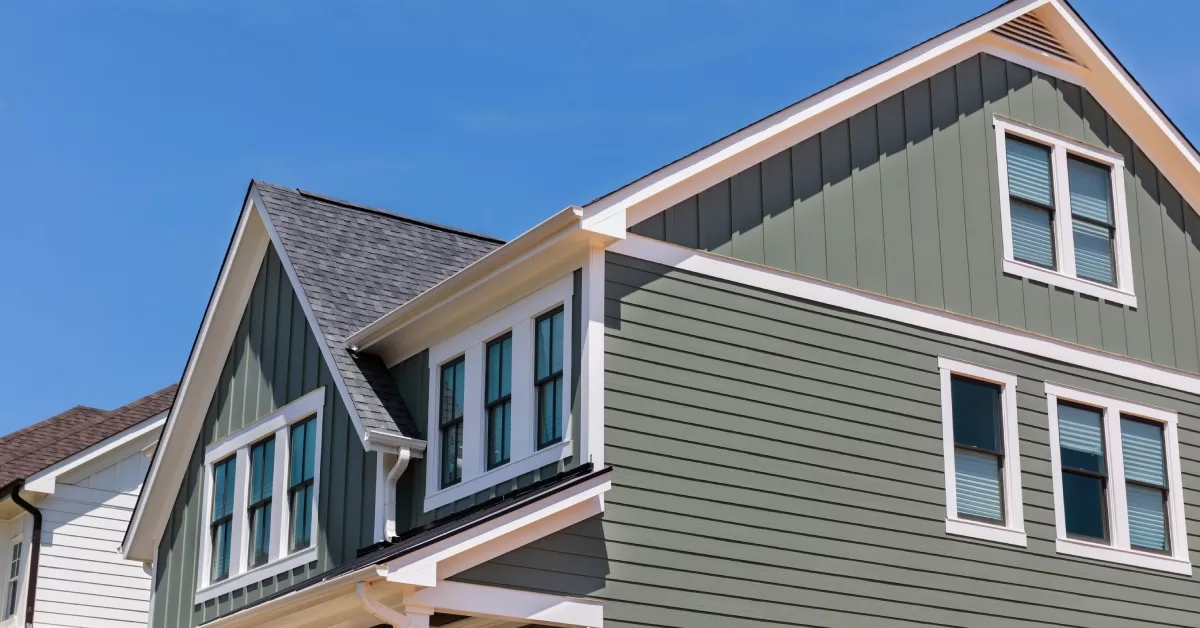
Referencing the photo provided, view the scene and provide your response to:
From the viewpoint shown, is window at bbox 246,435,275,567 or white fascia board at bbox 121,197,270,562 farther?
white fascia board at bbox 121,197,270,562

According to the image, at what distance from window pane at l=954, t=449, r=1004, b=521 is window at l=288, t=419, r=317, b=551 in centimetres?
682

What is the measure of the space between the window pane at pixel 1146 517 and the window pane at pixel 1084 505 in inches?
12.3

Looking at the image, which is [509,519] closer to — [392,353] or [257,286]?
[392,353]

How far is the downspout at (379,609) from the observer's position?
12117mm

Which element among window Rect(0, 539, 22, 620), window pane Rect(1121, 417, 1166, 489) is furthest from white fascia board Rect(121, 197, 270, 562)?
window pane Rect(1121, 417, 1166, 489)

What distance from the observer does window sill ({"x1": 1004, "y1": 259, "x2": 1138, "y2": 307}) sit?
16609mm

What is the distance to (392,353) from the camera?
1658cm

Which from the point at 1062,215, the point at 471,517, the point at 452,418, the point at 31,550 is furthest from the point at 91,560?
the point at 1062,215

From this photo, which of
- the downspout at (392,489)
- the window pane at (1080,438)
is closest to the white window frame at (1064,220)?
the window pane at (1080,438)

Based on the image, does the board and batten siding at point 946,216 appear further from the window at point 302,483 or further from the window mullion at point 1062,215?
the window at point 302,483

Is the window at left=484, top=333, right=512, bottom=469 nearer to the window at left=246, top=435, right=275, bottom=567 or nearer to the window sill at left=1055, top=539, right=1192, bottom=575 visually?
the window at left=246, top=435, right=275, bottom=567

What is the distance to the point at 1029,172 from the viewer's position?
17.2 metres

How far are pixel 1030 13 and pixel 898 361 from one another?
477 cm

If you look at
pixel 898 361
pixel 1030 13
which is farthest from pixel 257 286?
pixel 1030 13
